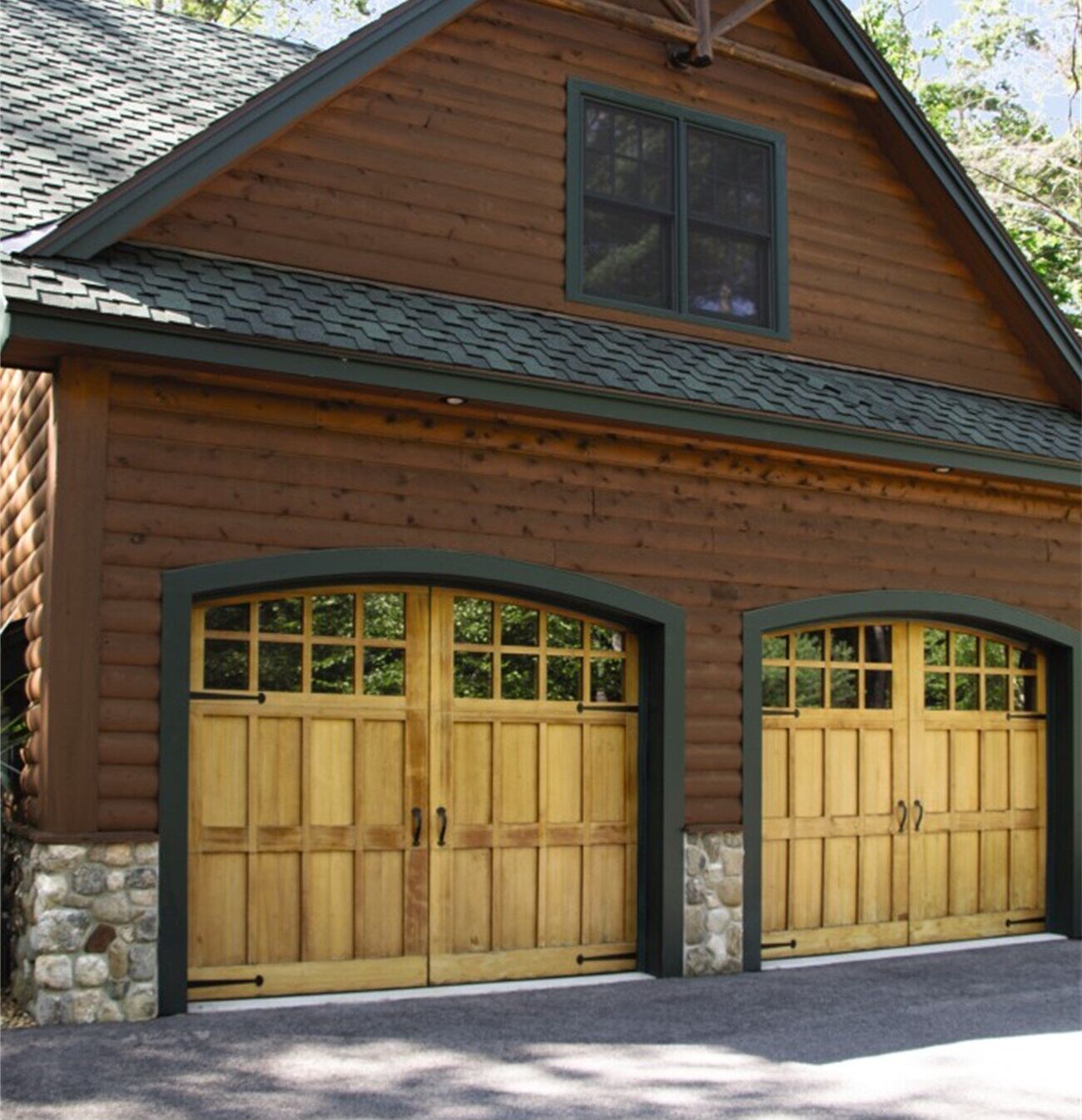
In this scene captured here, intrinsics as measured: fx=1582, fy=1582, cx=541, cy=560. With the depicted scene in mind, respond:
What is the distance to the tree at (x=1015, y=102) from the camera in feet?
78.8

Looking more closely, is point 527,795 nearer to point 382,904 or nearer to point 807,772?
point 382,904

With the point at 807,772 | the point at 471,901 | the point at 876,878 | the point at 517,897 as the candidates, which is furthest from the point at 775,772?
the point at 471,901

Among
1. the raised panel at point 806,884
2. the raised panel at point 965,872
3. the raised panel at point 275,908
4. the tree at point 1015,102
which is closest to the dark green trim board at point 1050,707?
the raised panel at point 806,884

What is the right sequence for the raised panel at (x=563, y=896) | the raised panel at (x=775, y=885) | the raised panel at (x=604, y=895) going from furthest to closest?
the raised panel at (x=775, y=885), the raised panel at (x=604, y=895), the raised panel at (x=563, y=896)

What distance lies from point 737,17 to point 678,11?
42 cm

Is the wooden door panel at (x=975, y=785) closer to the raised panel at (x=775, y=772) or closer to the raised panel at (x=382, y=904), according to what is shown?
the raised panel at (x=775, y=772)

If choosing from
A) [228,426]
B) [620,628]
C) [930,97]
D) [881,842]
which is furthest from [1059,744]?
[930,97]

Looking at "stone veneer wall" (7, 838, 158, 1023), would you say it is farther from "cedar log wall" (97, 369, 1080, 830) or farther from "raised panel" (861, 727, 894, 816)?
"raised panel" (861, 727, 894, 816)

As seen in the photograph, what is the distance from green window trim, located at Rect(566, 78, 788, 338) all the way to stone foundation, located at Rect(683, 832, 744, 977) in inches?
134

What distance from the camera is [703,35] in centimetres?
1058

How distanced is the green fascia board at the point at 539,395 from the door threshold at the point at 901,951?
3.28 metres

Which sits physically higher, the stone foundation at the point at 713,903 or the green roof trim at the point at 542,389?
the green roof trim at the point at 542,389

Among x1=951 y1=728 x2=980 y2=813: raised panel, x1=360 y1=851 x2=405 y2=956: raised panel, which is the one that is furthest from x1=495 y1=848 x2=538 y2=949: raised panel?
x1=951 y1=728 x2=980 y2=813: raised panel

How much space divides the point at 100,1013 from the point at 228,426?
3030 mm
